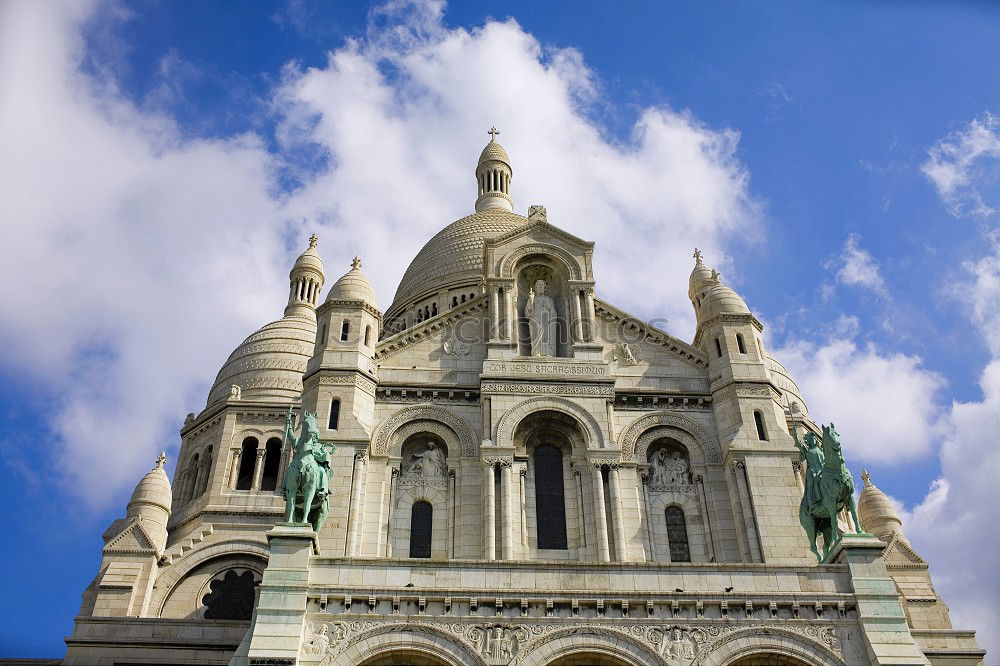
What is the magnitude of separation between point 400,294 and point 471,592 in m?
33.0

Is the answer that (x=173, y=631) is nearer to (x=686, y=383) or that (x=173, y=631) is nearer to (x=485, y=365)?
(x=485, y=365)

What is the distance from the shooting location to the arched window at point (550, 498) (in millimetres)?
26969

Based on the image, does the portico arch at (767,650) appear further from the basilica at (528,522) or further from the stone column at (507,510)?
the stone column at (507,510)

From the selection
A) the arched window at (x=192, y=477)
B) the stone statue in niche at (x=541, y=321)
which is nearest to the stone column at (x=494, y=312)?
the stone statue in niche at (x=541, y=321)

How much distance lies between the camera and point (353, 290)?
31.1 m

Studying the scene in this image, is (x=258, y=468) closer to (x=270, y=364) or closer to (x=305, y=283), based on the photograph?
(x=270, y=364)

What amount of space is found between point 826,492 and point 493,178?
41.5 m

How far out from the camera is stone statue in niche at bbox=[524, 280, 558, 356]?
3048cm

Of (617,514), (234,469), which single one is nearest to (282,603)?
(617,514)

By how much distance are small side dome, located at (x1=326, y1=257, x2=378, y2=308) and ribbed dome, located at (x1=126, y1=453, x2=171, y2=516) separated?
37.9 feet

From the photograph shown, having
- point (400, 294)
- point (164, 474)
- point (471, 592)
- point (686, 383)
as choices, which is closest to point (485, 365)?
point (686, 383)

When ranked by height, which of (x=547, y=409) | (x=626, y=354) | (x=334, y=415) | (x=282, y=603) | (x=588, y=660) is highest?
(x=626, y=354)

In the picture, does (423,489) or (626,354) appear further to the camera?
(626,354)

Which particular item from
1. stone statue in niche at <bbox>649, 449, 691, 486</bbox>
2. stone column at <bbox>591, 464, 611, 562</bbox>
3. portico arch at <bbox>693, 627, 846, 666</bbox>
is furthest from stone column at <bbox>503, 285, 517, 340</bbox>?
portico arch at <bbox>693, 627, 846, 666</bbox>
